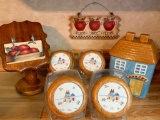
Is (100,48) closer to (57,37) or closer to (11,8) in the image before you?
(57,37)

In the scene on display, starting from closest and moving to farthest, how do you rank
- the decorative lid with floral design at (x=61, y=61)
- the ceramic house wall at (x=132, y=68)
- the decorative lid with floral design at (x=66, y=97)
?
the decorative lid with floral design at (x=66, y=97), the ceramic house wall at (x=132, y=68), the decorative lid with floral design at (x=61, y=61)

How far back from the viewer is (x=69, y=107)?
61 centimetres

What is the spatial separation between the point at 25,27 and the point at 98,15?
Result: 0.35 m

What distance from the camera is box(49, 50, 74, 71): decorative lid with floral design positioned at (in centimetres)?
81

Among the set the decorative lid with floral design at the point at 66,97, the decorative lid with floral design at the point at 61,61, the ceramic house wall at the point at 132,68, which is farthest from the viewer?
the decorative lid with floral design at the point at 61,61

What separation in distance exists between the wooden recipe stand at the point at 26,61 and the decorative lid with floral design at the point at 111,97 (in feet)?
0.88

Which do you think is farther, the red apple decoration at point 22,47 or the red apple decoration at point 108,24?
the red apple decoration at point 108,24

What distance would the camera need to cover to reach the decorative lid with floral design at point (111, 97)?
0.61 meters

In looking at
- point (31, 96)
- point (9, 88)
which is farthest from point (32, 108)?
point (9, 88)

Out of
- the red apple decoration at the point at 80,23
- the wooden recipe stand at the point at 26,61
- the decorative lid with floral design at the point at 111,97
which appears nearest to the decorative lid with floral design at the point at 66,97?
the decorative lid with floral design at the point at 111,97

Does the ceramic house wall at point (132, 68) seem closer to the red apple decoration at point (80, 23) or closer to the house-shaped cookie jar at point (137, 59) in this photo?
the house-shaped cookie jar at point (137, 59)

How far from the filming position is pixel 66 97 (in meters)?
0.61

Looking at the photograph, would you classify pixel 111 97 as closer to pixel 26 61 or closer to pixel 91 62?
pixel 91 62

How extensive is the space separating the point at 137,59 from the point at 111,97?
0.65ft
